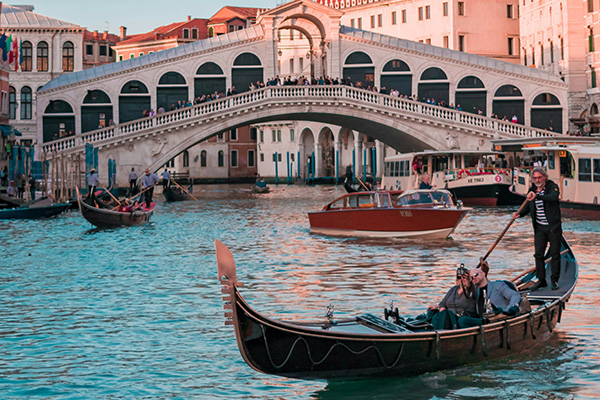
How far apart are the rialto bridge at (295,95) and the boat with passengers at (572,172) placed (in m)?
8.56

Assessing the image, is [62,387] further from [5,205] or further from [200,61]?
[200,61]

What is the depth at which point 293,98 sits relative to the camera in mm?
38438

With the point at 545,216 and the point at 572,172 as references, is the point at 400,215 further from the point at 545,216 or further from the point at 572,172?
the point at 545,216

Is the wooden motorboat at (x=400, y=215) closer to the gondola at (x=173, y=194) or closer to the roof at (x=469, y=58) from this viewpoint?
the gondola at (x=173, y=194)

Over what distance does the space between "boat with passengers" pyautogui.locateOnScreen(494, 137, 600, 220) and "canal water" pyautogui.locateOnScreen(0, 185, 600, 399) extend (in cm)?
68

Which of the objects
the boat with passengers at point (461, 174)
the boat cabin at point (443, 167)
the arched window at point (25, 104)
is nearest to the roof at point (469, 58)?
the boat with passengers at point (461, 174)

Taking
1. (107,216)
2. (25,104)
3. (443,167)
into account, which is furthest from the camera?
(25,104)

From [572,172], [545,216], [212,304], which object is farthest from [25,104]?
[545,216]

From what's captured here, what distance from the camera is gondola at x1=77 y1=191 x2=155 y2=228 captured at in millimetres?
22812

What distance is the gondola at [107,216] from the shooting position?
2281cm

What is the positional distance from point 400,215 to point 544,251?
9.01 metres

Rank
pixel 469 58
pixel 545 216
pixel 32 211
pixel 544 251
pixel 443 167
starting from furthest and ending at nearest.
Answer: pixel 469 58
pixel 443 167
pixel 32 211
pixel 545 216
pixel 544 251

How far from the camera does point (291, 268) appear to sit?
15375 millimetres

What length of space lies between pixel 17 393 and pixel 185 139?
30.7 m
